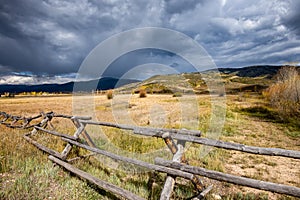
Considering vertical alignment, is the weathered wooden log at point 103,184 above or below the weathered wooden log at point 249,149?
below

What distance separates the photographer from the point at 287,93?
1892 centimetres

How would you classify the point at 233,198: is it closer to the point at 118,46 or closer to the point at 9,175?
the point at 9,175

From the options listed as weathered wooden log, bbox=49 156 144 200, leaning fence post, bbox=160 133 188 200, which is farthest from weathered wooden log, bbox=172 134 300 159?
weathered wooden log, bbox=49 156 144 200

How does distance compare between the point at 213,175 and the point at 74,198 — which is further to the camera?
the point at 74,198

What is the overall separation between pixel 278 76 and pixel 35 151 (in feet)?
83.4

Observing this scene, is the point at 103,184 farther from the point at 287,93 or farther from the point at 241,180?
the point at 287,93

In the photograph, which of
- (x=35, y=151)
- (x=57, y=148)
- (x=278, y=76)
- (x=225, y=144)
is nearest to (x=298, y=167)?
(x=225, y=144)

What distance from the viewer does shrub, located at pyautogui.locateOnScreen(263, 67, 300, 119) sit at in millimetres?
16405

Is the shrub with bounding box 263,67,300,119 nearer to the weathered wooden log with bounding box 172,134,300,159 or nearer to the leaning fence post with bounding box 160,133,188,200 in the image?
the weathered wooden log with bounding box 172,134,300,159

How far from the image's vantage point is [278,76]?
73.3ft

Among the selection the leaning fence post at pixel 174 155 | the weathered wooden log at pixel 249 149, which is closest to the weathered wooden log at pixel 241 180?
the leaning fence post at pixel 174 155

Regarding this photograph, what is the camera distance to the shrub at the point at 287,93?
16405 millimetres

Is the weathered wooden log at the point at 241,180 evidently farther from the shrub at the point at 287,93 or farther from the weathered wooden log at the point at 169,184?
the shrub at the point at 287,93

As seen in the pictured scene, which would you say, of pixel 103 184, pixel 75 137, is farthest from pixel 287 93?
pixel 103 184
